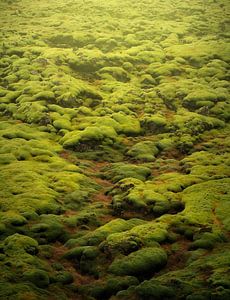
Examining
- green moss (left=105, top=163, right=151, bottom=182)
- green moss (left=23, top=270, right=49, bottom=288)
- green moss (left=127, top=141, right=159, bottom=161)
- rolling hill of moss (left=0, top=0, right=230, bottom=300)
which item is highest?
green moss (left=23, top=270, right=49, bottom=288)

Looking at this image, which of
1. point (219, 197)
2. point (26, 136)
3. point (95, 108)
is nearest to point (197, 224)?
point (219, 197)

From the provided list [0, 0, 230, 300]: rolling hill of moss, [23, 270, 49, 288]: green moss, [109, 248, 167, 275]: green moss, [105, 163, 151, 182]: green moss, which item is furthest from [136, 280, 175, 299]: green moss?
[105, 163, 151, 182]: green moss

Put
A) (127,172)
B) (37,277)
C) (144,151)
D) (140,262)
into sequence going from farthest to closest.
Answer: (144,151)
(127,172)
(140,262)
(37,277)

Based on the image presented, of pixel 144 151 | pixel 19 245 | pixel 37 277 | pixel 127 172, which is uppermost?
pixel 37 277

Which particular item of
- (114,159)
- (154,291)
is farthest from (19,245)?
(114,159)

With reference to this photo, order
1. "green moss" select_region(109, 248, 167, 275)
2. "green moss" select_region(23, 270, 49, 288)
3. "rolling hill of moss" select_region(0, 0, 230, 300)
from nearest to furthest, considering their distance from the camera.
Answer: "green moss" select_region(23, 270, 49, 288)
"rolling hill of moss" select_region(0, 0, 230, 300)
"green moss" select_region(109, 248, 167, 275)

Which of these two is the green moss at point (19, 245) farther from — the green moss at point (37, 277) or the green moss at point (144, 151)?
the green moss at point (144, 151)

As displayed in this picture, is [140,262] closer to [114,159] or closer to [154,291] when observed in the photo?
[154,291]

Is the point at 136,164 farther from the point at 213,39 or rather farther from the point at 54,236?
the point at 213,39

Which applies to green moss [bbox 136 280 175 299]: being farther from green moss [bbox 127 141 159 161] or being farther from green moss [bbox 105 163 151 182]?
green moss [bbox 127 141 159 161]
